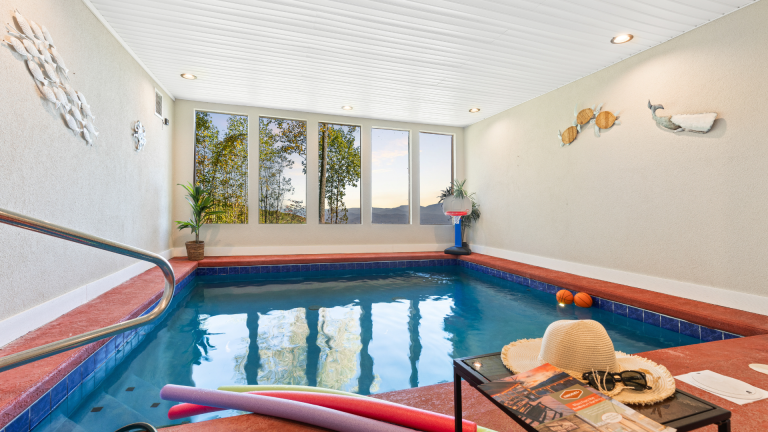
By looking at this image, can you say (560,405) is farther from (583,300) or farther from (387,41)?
(387,41)

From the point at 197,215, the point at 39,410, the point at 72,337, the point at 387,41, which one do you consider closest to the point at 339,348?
the point at 39,410

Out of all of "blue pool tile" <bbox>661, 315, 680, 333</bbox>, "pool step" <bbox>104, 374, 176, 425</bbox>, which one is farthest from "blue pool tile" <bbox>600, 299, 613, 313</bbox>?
"pool step" <bbox>104, 374, 176, 425</bbox>

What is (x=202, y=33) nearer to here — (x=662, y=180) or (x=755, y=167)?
(x=662, y=180)

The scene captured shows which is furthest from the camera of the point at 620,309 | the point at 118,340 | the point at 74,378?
the point at 620,309

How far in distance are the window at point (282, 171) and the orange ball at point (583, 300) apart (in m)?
5.26

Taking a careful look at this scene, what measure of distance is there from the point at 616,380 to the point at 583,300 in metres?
3.75

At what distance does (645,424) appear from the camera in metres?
0.73

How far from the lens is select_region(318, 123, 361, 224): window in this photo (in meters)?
7.55

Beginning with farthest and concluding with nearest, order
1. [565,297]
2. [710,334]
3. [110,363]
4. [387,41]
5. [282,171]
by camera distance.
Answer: [282,171]
[565,297]
[387,41]
[710,334]
[110,363]

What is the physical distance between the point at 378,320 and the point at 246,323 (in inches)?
54.2

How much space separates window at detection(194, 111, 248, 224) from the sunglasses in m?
6.90

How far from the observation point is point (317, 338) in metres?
3.12

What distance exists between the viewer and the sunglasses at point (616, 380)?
92 centimetres

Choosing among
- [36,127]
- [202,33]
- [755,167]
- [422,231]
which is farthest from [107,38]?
[755,167]
